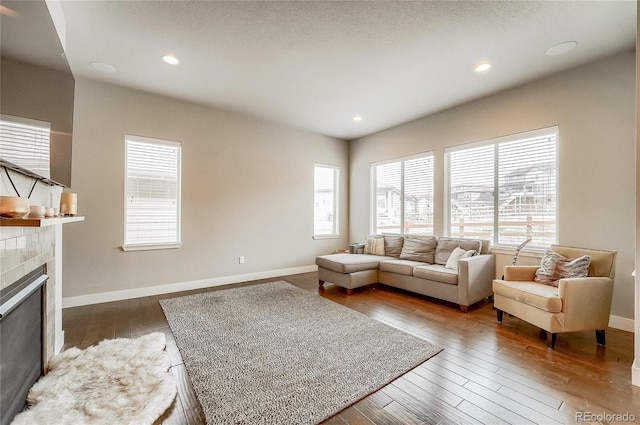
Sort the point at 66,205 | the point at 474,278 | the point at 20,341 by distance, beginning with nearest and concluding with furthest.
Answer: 1. the point at 20,341
2. the point at 66,205
3. the point at 474,278

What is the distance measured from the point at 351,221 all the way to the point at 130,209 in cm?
425

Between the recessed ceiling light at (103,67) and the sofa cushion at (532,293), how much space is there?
512cm

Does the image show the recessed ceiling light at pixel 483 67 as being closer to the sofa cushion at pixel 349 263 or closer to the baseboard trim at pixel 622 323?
the sofa cushion at pixel 349 263

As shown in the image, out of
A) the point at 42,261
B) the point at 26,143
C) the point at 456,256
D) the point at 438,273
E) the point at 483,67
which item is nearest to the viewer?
the point at 26,143

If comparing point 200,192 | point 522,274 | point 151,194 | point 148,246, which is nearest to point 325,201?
point 200,192

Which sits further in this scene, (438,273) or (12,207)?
(438,273)

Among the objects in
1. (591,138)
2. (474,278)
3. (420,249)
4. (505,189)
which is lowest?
(474,278)

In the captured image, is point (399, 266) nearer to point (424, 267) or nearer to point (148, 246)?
point (424, 267)

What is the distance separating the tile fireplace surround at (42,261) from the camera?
4.90 feet

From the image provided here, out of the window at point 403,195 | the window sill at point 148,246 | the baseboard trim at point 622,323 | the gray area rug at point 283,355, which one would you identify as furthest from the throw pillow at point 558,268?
the window sill at point 148,246

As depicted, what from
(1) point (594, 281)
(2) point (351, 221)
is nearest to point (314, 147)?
(2) point (351, 221)

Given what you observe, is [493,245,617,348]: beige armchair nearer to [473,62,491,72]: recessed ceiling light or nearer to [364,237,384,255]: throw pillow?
[473,62,491,72]: recessed ceiling light

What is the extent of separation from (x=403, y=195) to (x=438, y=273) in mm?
2043

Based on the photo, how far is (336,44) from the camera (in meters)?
2.78
